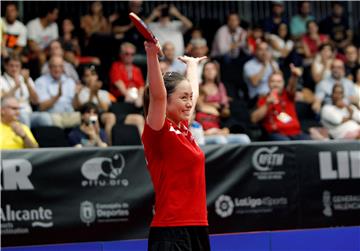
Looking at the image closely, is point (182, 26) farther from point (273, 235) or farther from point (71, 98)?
point (273, 235)

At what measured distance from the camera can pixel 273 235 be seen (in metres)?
7.38

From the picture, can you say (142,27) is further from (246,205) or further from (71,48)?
(71,48)

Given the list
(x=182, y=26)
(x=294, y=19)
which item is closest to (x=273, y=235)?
(x=182, y=26)

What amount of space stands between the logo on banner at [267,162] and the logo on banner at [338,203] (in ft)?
1.90

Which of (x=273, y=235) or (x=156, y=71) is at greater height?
(x=156, y=71)

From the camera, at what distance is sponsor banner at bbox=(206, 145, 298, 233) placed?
25.5 feet

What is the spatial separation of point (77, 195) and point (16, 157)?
26.4 inches

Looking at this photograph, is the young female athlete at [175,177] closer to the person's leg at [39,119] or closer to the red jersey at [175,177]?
the red jersey at [175,177]

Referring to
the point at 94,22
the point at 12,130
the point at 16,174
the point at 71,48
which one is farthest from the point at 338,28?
the point at 16,174

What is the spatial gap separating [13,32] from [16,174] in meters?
4.45

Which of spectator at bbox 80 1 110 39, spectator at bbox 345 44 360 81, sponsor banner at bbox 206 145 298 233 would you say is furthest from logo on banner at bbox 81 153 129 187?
spectator at bbox 345 44 360 81

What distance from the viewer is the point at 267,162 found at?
7914 mm

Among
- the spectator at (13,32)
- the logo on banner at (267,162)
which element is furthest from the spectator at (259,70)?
the logo on banner at (267,162)

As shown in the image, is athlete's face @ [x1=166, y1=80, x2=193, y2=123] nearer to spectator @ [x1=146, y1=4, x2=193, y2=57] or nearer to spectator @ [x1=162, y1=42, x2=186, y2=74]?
spectator @ [x1=162, y1=42, x2=186, y2=74]
